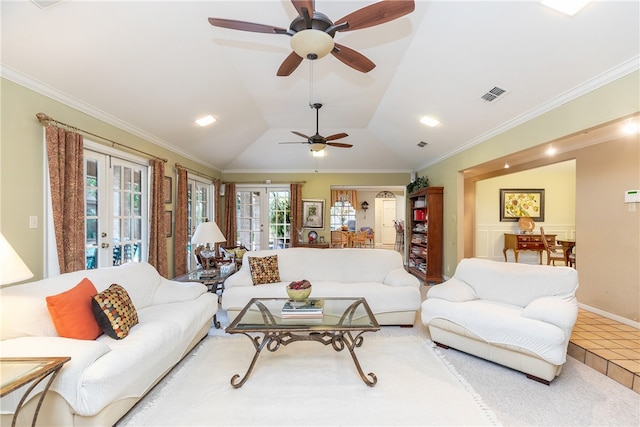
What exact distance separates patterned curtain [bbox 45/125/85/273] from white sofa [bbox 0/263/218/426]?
0.49 metres

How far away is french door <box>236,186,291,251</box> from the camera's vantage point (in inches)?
300

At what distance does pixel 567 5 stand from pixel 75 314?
402 centimetres

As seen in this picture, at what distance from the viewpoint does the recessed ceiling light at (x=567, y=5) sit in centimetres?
196

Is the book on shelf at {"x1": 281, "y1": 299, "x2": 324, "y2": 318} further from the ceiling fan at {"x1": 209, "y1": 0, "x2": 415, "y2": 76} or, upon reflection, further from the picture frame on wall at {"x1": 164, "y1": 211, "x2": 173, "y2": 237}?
the picture frame on wall at {"x1": 164, "y1": 211, "x2": 173, "y2": 237}

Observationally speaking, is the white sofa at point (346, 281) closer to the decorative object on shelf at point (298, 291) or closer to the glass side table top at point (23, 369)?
the decorative object on shelf at point (298, 291)

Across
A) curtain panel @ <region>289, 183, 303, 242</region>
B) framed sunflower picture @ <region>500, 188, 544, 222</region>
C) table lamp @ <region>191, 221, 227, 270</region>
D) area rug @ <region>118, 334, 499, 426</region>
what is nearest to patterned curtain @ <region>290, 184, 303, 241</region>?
curtain panel @ <region>289, 183, 303, 242</region>

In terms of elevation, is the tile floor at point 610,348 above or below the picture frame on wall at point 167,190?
below

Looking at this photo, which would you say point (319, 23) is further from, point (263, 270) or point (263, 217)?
point (263, 217)

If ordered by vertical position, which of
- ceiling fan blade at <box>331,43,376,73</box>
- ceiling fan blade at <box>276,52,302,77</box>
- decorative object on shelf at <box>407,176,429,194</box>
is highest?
ceiling fan blade at <box>276,52,302,77</box>

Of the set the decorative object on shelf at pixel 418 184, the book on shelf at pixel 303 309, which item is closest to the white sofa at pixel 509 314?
the book on shelf at pixel 303 309

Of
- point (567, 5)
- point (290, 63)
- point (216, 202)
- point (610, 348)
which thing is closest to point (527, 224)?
point (610, 348)

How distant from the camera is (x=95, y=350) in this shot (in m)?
1.69

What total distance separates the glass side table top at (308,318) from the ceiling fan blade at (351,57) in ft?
6.70

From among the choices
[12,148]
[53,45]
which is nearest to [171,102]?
[53,45]
